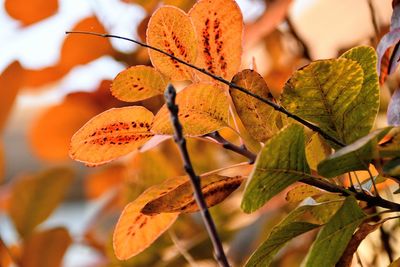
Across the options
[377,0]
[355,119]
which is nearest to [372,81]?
[355,119]

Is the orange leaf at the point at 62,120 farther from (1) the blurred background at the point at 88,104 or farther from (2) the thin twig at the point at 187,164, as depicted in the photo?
(2) the thin twig at the point at 187,164

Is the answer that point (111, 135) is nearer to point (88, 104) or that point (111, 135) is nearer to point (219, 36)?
point (219, 36)

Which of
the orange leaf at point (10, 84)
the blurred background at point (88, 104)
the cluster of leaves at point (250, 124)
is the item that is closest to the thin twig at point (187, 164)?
the cluster of leaves at point (250, 124)

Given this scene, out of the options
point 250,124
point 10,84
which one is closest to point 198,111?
point 250,124

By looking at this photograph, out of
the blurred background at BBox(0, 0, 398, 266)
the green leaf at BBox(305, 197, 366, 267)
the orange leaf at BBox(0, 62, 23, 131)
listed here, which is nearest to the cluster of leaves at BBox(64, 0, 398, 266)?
the green leaf at BBox(305, 197, 366, 267)

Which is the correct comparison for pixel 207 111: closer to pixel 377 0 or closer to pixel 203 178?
pixel 203 178
